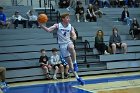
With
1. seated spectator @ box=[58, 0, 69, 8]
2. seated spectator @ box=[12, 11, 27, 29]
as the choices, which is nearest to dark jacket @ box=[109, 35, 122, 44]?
seated spectator @ box=[12, 11, 27, 29]

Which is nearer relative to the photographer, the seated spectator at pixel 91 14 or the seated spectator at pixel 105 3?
the seated spectator at pixel 91 14

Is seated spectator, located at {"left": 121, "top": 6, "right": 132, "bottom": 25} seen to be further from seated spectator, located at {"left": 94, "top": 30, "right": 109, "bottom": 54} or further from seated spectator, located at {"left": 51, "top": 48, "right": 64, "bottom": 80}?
seated spectator, located at {"left": 51, "top": 48, "right": 64, "bottom": 80}

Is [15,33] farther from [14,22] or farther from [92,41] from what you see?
→ [92,41]

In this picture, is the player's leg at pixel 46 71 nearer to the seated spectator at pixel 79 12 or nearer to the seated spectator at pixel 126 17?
the seated spectator at pixel 79 12

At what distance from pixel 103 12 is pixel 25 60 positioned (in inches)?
292

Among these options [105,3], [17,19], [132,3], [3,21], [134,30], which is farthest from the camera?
[132,3]

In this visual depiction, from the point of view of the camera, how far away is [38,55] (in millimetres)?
13977

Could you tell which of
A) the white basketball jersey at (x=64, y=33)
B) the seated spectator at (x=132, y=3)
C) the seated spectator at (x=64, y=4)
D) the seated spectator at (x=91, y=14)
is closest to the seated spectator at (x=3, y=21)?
the seated spectator at (x=64, y=4)

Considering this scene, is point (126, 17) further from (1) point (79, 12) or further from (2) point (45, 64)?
(2) point (45, 64)

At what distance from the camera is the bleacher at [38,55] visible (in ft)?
43.2

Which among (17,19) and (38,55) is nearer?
(38,55)

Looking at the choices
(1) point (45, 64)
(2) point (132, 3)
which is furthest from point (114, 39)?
(2) point (132, 3)

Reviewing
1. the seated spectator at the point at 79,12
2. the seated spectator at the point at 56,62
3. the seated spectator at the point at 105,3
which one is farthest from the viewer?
the seated spectator at the point at 105,3

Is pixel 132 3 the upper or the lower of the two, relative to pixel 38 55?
upper
